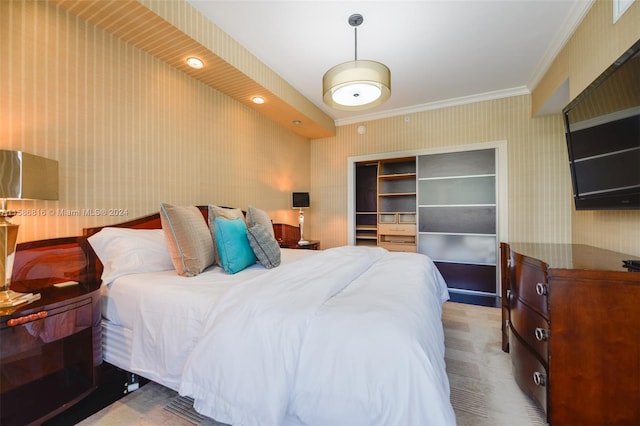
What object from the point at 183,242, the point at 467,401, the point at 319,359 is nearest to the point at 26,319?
the point at 183,242

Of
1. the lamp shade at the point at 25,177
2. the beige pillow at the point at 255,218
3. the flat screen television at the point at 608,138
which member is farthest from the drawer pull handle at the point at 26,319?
the flat screen television at the point at 608,138

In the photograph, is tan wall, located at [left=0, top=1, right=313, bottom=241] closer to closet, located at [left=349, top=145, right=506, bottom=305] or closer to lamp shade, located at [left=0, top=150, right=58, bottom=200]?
lamp shade, located at [left=0, top=150, right=58, bottom=200]

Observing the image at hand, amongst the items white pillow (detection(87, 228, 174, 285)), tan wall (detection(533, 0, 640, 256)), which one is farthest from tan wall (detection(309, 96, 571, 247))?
white pillow (detection(87, 228, 174, 285))

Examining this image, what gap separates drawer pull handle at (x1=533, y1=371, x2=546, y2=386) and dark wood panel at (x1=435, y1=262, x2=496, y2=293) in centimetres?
252

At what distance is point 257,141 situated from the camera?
12.0 feet

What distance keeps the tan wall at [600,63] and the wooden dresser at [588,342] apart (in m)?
0.71

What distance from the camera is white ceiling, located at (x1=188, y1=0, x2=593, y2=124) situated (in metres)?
2.19

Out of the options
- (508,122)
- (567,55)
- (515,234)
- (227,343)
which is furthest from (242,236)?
(508,122)

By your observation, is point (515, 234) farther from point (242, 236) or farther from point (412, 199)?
point (242, 236)

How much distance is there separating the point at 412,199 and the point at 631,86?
330 cm

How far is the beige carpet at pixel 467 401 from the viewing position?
1503 mm

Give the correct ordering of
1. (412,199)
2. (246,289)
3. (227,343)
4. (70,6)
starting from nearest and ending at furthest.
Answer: (227,343) → (246,289) → (70,6) → (412,199)

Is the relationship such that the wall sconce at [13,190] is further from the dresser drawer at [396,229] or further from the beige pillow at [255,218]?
the dresser drawer at [396,229]

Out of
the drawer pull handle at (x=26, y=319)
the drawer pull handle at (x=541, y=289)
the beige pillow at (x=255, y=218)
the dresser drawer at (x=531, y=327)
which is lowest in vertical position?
the dresser drawer at (x=531, y=327)
